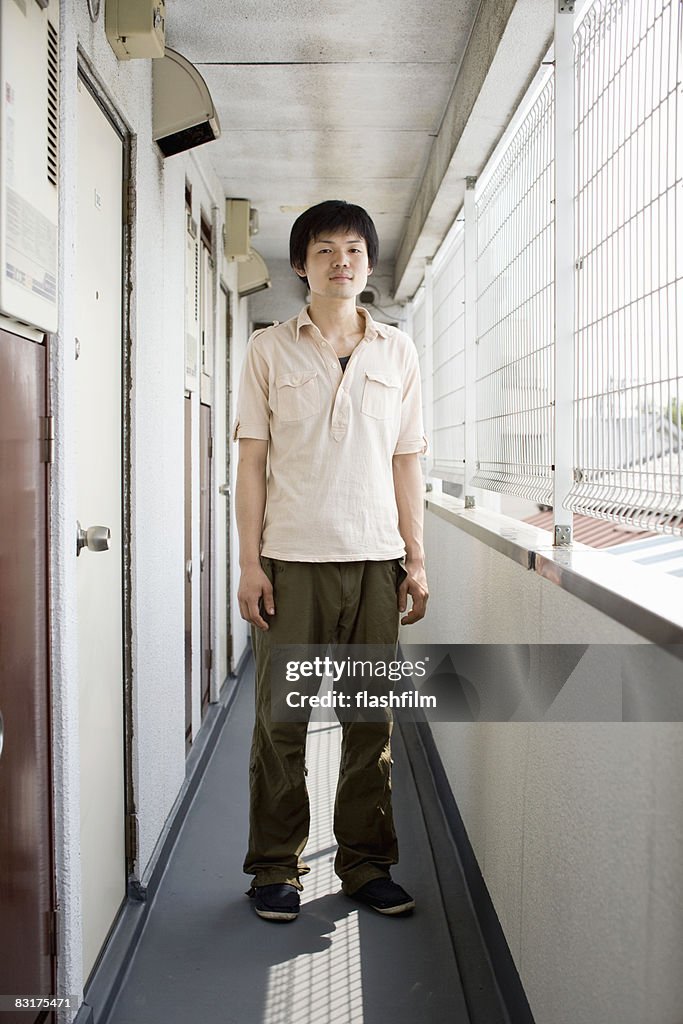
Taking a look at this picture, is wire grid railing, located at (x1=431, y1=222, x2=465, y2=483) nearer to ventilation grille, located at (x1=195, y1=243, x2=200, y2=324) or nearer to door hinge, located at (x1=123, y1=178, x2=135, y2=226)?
ventilation grille, located at (x1=195, y1=243, x2=200, y2=324)

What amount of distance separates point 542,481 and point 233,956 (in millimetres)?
1262

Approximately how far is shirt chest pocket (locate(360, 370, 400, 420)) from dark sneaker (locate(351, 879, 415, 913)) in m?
1.16

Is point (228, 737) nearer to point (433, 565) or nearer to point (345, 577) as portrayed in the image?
point (433, 565)

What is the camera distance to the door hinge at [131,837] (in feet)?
7.30

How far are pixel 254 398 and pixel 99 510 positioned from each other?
0.48 metres

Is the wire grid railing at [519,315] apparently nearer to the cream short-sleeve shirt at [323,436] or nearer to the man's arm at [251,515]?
the cream short-sleeve shirt at [323,436]

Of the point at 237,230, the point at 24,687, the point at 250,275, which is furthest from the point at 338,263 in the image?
the point at 250,275

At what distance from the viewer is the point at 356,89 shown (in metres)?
3.01

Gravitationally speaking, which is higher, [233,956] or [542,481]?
[542,481]

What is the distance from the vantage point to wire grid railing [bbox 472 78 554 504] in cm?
197

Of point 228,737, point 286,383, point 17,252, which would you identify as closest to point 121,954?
point 286,383

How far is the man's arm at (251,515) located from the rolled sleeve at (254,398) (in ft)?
0.07

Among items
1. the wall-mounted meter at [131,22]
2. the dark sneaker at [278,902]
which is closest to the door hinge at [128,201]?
the wall-mounted meter at [131,22]

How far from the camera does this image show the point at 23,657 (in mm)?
1423
